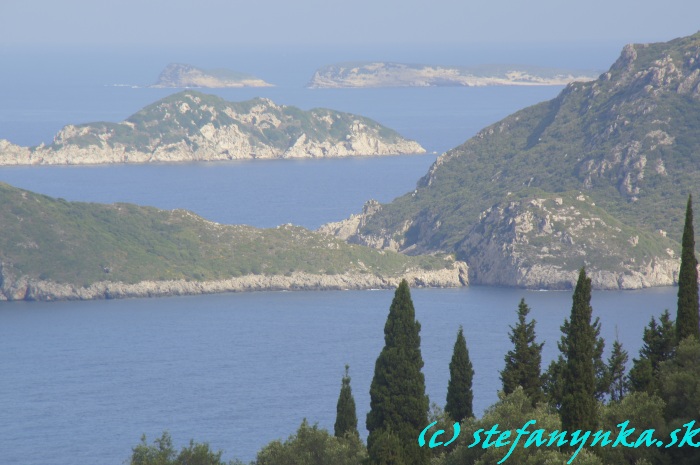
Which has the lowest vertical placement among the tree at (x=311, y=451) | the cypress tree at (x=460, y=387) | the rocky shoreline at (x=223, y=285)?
→ the rocky shoreline at (x=223, y=285)

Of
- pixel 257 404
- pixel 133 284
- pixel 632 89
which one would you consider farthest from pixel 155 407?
pixel 632 89

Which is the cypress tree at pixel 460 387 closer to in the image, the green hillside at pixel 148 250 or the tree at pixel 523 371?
the tree at pixel 523 371

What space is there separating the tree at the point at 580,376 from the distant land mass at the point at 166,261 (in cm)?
9431

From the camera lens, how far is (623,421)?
173 ft

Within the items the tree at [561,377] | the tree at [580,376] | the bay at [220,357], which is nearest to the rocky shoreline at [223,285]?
the bay at [220,357]

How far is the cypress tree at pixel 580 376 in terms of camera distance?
49500 millimetres

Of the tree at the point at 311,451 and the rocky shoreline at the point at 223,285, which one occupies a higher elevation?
the tree at the point at 311,451

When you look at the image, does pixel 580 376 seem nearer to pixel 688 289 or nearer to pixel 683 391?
pixel 683 391

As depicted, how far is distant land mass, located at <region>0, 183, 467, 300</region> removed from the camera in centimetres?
14312

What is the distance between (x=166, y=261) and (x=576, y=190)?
4254 centimetres

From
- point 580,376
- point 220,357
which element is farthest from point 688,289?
point 220,357

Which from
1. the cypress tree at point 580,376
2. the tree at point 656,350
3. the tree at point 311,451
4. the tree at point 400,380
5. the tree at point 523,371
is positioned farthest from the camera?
the tree at point 523,371

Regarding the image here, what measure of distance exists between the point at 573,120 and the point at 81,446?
105 meters

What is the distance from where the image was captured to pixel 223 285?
481 feet
